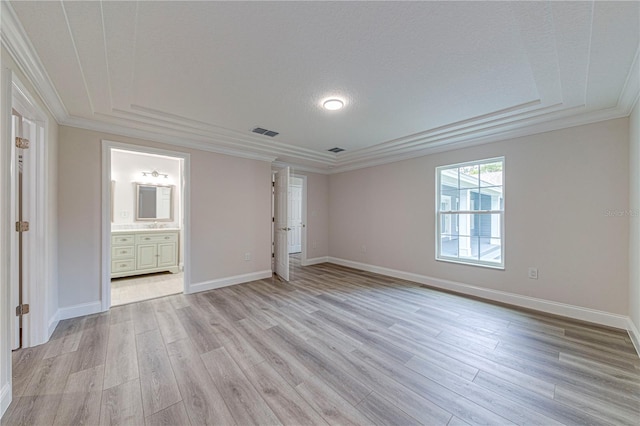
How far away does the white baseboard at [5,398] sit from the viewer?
1.43 meters

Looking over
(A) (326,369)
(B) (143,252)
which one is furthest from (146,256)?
(A) (326,369)

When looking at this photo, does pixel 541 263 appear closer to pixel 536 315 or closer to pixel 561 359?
pixel 536 315

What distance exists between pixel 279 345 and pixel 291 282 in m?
2.08

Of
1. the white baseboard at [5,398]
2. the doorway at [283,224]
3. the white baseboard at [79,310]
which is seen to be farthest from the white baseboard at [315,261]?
the white baseboard at [5,398]

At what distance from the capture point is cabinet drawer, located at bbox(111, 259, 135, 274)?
4328 mm

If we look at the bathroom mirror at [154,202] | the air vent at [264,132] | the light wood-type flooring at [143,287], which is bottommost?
the light wood-type flooring at [143,287]

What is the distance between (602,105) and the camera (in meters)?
2.52

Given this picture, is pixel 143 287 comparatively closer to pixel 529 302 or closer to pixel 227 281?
pixel 227 281

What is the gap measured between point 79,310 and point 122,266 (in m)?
1.69

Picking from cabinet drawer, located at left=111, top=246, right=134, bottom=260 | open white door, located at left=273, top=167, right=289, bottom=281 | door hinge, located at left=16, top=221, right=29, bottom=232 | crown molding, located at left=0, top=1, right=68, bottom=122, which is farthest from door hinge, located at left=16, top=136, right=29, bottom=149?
open white door, located at left=273, top=167, right=289, bottom=281

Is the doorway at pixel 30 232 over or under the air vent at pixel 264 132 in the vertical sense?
under

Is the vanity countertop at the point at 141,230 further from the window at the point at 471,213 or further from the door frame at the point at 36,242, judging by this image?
the window at the point at 471,213

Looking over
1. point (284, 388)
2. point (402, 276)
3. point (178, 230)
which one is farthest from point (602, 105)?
point (178, 230)

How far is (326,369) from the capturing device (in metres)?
1.91
